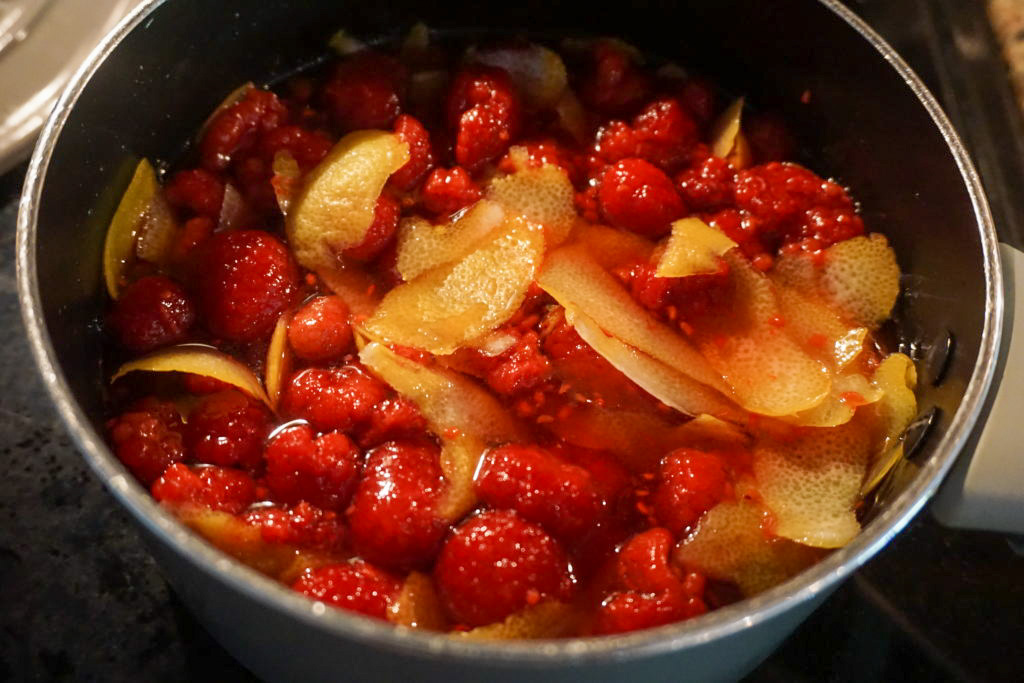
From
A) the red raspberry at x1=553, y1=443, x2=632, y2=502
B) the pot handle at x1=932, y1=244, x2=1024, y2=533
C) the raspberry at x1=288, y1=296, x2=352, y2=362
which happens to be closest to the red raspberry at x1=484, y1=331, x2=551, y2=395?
the red raspberry at x1=553, y1=443, x2=632, y2=502

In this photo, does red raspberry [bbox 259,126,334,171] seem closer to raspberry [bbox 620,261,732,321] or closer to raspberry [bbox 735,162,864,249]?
raspberry [bbox 620,261,732,321]

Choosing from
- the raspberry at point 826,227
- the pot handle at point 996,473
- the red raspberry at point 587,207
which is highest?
the red raspberry at point 587,207

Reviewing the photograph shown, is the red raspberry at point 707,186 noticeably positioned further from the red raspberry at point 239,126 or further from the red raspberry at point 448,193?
the red raspberry at point 239,126

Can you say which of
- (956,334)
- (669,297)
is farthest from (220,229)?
(956,334)

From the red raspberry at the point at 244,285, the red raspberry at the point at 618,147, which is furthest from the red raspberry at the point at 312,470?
the red raspberry at the point at 618,147

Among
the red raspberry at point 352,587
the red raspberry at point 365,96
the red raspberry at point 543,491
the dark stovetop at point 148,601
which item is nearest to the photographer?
the red raspberry at point 352,587

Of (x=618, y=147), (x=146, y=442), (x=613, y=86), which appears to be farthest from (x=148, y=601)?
(x=613, y=86)

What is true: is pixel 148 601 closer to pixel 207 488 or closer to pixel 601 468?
pixel 207 488
